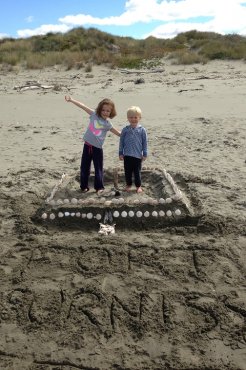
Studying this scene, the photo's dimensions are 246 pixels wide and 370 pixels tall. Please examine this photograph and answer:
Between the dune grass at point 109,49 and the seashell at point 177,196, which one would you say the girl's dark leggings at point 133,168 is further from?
the dune grass at point 109,49

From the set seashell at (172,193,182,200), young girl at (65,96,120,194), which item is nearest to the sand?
seashell at (172,193,182,200)

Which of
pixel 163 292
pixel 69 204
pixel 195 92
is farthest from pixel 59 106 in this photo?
pixel 163 292

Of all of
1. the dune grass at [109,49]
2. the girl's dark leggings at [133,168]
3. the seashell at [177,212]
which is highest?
the dune grass at [109,49]

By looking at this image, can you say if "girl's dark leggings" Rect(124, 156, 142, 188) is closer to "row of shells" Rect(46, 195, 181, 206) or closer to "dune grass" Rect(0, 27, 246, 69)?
"row of shells" Rect(46, 195, 181, 206)

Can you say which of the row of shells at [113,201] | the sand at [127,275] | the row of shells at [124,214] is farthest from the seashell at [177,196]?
the sand at [127,275]

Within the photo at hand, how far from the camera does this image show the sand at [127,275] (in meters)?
3.32

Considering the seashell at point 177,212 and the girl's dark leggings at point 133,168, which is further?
the girl's dark leggings at point 133,168

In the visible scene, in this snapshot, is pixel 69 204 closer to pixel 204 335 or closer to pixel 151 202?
pixel 151 202

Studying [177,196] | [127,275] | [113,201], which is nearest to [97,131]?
[113,201]

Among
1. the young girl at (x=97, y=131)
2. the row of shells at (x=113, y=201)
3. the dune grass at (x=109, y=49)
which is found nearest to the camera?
the row of shells at (x=113, y=201)

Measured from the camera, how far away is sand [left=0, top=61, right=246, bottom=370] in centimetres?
332

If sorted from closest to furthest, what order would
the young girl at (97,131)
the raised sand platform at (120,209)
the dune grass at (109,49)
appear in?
the raised sand platform at (120,209) → the young girl at (97,131) → the dune grass at (109,49)

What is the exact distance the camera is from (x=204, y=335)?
136 inches

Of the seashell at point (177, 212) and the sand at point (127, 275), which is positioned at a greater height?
the seashell at point (177, 212)
